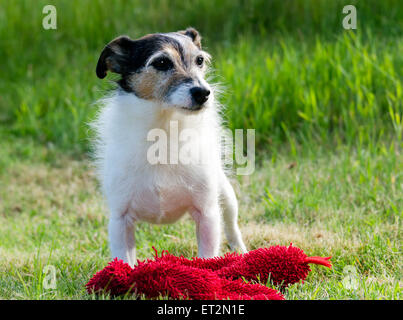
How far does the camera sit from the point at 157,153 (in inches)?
144

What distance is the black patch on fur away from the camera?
3668mm

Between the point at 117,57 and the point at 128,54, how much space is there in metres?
0.07

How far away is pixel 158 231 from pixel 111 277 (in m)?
1.75

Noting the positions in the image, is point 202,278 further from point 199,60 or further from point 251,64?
point 251,64

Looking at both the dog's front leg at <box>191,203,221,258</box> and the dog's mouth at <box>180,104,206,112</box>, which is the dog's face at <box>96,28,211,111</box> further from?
the dog's front leg at <box>191,203,221,258</box>

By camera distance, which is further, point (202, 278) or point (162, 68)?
point (162, 68)

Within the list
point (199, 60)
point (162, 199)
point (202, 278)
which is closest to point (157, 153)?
point (162, 199)

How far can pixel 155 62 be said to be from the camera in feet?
11.8

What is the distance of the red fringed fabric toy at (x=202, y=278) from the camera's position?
9.37ft
